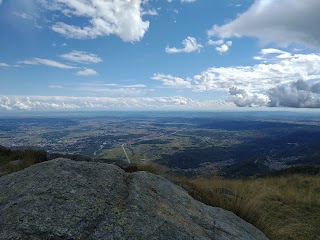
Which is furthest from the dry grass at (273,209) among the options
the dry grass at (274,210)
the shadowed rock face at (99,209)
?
the shadowed rock face at (99,209)

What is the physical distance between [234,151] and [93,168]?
161m

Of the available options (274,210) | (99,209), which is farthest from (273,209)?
(99,209)

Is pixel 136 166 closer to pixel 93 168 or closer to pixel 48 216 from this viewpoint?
pixel 93 168

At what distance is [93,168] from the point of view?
20.0 ft

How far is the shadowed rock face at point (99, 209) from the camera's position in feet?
13.4

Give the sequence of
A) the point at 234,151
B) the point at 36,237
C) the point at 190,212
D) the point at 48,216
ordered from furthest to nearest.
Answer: the point at 234,151 → the point at 190,212 → the point at 48,216 → the point at 36,237

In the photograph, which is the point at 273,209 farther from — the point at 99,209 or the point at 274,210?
the point at 99,209

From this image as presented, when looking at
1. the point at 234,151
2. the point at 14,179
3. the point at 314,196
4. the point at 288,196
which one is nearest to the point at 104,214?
the point at 14,179

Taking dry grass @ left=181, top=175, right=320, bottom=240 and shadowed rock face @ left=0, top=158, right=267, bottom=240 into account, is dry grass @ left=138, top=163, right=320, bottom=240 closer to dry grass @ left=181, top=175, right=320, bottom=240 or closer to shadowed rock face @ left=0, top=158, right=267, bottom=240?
dry grass @ left=181, top=175, right=320, bottom=240

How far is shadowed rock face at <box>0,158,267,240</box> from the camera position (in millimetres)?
4074

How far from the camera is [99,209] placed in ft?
14.9

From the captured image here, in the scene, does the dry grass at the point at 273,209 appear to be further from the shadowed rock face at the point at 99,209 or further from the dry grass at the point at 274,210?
the shadowed rock face at the point at 99,209

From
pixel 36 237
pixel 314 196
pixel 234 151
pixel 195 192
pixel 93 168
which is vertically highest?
pixel 93 168

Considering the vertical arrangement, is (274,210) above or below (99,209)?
below
